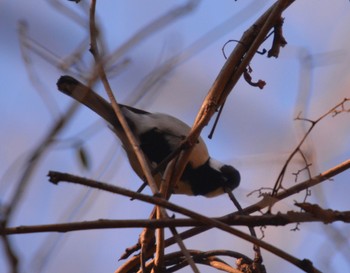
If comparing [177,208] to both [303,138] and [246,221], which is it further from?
[303,138]

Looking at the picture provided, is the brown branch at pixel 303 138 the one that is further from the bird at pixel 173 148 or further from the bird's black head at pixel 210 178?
the bird's black head at pixel 210 178

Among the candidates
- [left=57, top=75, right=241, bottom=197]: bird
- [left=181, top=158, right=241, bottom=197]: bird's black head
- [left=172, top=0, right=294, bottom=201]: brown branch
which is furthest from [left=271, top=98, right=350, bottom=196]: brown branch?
[left=181, top=158, right=241, bottom=197]: bird's black head

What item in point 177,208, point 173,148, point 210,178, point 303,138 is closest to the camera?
point 177,208

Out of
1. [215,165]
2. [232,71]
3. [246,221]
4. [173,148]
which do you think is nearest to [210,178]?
[215,165]

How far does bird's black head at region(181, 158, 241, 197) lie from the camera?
7.06ft

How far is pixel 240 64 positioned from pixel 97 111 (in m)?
0.74

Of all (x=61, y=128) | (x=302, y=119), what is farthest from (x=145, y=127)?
(x=61, y=128)

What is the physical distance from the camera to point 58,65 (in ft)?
2.63

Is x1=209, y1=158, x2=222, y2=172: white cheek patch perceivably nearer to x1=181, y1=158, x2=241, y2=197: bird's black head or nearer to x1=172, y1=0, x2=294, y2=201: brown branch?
x1=181, y1=158, x2=241, y2=197: bird's black head

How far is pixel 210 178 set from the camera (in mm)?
2242

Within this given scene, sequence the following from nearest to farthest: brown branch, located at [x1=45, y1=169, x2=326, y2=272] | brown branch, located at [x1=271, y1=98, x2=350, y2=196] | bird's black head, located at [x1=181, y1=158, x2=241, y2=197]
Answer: brown branch, located at [x1=45, y1=169, x2=326, y2=272], brown branch, located at [x1=271, y1=98, x2=350, y2=196], bird's black head, located at [x1=181, y1=158, x2=241, y2=197]

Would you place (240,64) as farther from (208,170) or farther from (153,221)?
(208,170)

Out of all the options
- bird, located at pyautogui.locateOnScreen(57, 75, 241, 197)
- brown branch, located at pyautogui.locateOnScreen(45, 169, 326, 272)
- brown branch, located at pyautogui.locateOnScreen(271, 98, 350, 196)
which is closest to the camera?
brown branch, located at pyautogui.locateOnScreen(45, 169, 326, 272)

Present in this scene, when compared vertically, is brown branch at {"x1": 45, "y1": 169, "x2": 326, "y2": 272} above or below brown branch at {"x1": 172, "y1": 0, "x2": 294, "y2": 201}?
below
